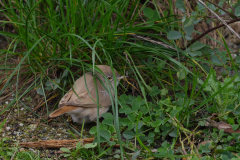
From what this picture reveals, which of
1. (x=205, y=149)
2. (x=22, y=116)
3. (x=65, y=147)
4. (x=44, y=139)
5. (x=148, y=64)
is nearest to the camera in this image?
(x=205, y=149)

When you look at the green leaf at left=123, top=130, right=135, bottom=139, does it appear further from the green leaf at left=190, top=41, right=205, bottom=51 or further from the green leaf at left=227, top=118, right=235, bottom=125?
the green leaf at left=190, top=41, right=205, bottom=51

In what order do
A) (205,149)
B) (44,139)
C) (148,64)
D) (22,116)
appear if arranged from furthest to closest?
(148,64)
(22,116)
(44,139)
(205,149)

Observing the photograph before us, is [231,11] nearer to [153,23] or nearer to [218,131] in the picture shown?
[153,23]

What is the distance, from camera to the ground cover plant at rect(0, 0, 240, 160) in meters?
2.67

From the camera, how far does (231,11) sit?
10.2 feet

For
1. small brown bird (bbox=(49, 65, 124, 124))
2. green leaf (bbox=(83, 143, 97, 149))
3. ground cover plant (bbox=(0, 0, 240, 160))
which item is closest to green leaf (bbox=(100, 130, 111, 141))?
ground cover plant (bbox=(0, 0, 240, 160))

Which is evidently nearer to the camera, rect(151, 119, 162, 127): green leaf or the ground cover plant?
the ground cover plant

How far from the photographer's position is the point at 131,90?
146 inches

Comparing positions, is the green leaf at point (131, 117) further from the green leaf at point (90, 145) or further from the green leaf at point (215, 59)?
the green leaf at point (215, 59)

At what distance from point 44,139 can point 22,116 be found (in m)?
0.51

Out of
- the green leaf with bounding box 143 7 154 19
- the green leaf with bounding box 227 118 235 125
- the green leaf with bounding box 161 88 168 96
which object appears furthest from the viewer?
the green leaf with bounding box 143 7 154 19

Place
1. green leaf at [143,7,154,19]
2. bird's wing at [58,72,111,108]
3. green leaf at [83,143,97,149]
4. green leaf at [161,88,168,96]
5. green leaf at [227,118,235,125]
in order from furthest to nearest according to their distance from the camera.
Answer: green leaf at [143,7,154,19] < green leaf at [161,88,168,96] < bird's wing at [58,72,111,108] < green leaf at [227,118,235,125] < green leaf at [83,143,97,149]

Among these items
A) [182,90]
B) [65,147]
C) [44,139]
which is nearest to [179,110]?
[182,90]

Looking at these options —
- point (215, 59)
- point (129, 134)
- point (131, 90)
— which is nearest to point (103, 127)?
point (129, 134)
